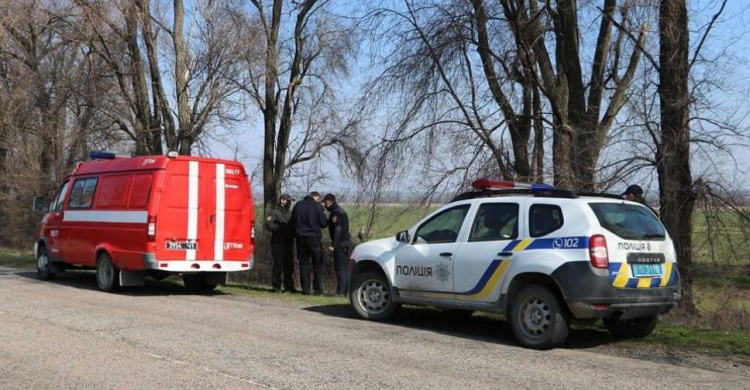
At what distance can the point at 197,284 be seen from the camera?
48.9 ft

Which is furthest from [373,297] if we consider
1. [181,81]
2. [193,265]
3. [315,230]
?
[181,81]

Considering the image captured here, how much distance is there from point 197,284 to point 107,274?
70.0 inches

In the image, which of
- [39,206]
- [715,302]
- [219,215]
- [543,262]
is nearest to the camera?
[543,262]

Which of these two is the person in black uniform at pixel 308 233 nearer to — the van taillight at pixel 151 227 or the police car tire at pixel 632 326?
the van taillight at pixel 151 227

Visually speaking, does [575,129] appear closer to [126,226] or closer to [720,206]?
[720,206]

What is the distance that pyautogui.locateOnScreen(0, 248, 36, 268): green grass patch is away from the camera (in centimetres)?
2040

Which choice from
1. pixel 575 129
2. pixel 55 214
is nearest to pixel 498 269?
pixel 575 129

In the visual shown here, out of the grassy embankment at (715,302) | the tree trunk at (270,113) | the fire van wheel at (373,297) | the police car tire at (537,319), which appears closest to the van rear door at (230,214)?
the grassy embankment at (715,302)

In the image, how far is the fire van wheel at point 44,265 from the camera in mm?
15953

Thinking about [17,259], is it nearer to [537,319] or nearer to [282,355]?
[282,355]

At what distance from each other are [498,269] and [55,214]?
420 inches

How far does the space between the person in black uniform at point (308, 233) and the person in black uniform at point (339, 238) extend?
179 millimetres

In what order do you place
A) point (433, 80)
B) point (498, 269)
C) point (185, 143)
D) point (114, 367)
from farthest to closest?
point (185, 143) < point (433, 80) < point (498, 269) < point (114, 367)

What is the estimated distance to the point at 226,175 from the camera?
13.7 metres
